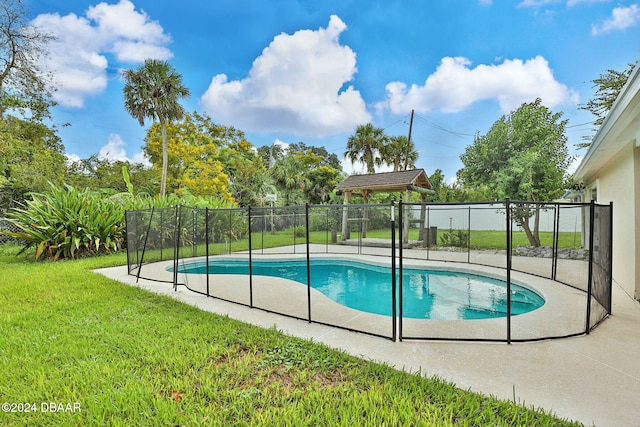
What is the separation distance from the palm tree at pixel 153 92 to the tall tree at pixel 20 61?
3371 millimetres

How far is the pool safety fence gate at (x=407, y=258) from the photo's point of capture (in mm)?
3689

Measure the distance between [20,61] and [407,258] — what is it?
16616mm

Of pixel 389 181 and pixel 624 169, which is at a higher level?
pixel 389 181

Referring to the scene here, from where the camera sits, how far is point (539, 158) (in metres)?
10.0

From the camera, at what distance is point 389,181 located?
12.3m

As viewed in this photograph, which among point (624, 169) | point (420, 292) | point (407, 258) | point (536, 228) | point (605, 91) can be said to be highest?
point (605, 91)

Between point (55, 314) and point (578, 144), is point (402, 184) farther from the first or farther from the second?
point (55, 314)

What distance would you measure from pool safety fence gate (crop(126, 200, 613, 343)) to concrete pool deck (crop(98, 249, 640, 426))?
0.20 meters

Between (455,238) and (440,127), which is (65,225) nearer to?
(455,238)

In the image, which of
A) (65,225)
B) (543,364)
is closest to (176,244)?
(65,225)

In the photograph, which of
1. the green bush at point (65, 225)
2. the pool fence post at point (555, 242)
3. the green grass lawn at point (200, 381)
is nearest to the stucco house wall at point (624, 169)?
the pool fence post at point (555, 242)

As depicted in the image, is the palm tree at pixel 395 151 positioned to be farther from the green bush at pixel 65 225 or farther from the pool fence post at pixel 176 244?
the pool fence post at pixel 176 244

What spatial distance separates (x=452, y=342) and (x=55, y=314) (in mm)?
4983

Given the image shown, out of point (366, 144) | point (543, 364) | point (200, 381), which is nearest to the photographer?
point (200, 381)
